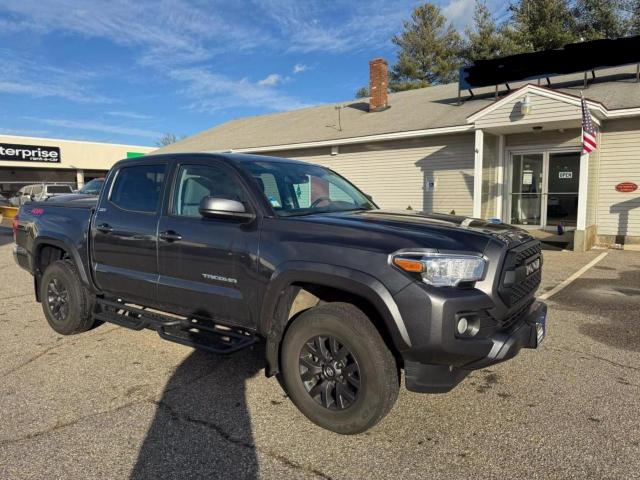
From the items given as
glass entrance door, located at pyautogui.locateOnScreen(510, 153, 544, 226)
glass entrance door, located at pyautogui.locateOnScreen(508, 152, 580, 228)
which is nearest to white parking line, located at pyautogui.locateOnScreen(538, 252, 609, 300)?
glass entrance door, located at pyautogui.locateOnScreen(508, 152, 580, 228)

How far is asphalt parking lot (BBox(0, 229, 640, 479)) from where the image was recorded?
2.84 m

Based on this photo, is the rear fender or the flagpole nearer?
the rear fender

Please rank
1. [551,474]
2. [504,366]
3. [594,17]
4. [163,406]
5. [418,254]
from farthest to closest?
[594,17]
[504,366]
[163,406]
[418,254]
[551,474]

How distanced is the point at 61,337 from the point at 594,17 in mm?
33988

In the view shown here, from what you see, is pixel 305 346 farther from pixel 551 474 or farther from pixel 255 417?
pixel 551 474

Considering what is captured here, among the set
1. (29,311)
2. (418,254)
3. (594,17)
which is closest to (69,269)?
(29,311)

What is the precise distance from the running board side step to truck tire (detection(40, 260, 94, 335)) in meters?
0.15

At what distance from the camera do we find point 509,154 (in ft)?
44.7

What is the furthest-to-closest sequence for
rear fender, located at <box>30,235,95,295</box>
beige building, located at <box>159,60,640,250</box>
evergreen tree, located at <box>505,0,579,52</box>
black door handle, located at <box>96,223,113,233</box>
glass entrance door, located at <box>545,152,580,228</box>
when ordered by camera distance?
evergreen tree, located at <box>505,0,579,52</box> < glass entrance door, located at <box>545,152,580,228</box> < beige building, located at <box>159,60,640,250</box> < rear fender, located at <box>30,235,95,295</box> < black door handle, located at <box>96,223,113,233</box>

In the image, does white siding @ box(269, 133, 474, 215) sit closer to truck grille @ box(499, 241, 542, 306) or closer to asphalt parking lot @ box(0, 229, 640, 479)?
asphalt parking lot @ box(0, 229, 640, 479)

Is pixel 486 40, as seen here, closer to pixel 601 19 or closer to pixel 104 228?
pixel 601 19

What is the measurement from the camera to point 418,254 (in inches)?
115

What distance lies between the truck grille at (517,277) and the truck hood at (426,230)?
0.24ft

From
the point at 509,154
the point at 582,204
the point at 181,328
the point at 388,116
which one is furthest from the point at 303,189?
the point at 388,116
